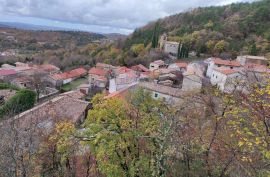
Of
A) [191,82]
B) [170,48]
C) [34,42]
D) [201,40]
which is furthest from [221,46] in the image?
[34,42]

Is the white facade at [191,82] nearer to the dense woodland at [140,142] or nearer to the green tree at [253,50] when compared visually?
the dense woodland at [140,142]

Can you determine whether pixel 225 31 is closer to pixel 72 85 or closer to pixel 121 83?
pixel 72 85

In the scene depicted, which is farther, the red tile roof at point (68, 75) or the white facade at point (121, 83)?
the red tile roof at point (68, 75)

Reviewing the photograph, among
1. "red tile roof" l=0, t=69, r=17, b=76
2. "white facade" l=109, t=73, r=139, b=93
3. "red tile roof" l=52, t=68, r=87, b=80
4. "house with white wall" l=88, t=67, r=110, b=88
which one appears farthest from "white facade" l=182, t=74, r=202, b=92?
"red tile roof" l=0, t=69, r=17, b=76

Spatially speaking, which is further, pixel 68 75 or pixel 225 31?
pixel 225 31

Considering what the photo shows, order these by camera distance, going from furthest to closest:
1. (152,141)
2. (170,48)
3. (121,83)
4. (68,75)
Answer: (170,48), (68,75), (121,83), (152,141)

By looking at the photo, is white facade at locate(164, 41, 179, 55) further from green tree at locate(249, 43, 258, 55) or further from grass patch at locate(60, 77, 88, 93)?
grass patch at locate(60, 77, 88, 93)

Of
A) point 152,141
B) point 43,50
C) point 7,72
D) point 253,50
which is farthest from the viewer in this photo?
point 43,50

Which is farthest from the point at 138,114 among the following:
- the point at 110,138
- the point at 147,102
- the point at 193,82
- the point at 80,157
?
the point at 193,82

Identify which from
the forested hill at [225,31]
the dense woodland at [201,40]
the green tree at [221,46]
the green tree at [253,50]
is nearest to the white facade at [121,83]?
the dense woodland at [201,40]
